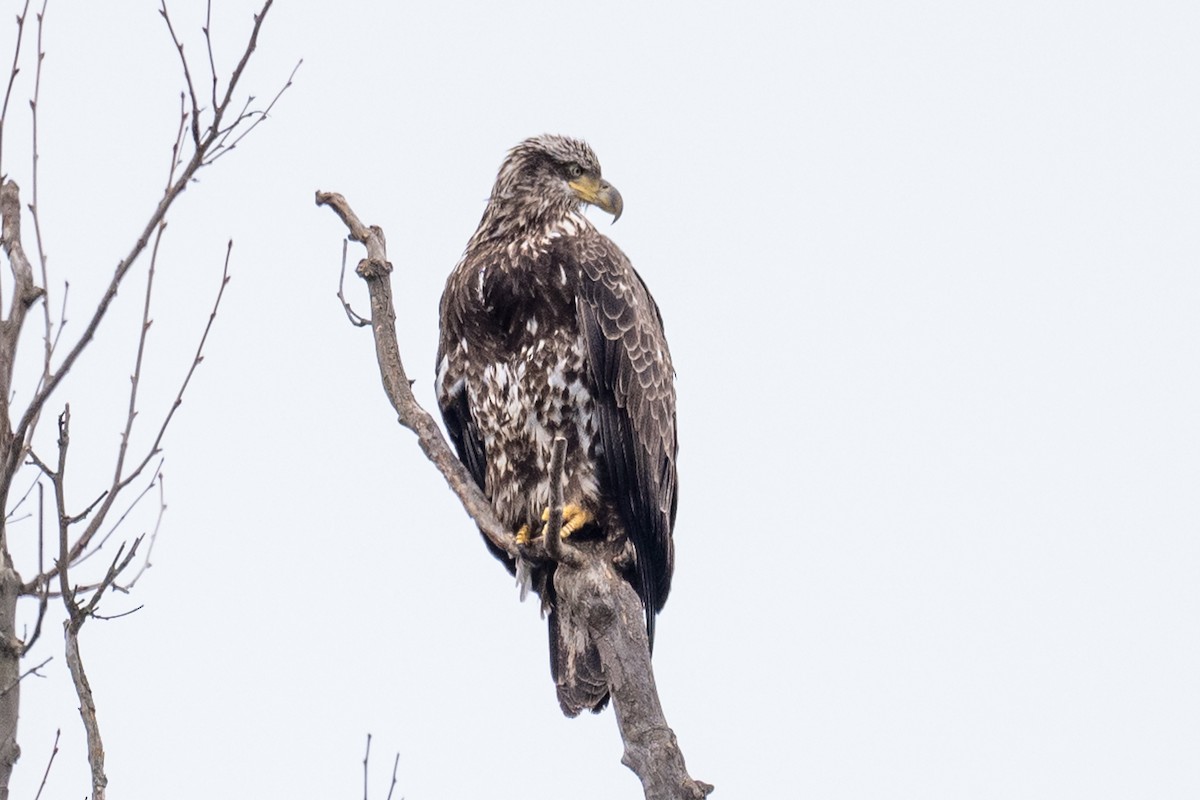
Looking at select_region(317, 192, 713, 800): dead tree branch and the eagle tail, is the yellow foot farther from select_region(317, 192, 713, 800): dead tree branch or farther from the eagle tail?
select_region(317, 192, 713, 800): dead tree branch

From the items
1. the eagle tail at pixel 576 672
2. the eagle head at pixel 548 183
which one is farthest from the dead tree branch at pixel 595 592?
the eagle head at pixel 548 183

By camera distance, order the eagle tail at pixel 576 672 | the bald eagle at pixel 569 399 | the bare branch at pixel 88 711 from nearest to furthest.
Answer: the bare branch at pixel 88 711, the eagle tail at pixel 576 672, the bald eagle at pixel 569 399

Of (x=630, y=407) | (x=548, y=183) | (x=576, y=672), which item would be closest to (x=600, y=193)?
(x=548, y=183)

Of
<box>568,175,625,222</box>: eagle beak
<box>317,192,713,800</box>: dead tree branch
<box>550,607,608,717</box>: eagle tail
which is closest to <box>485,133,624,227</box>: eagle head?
<box>568,175,625,222</box>: eagle beak

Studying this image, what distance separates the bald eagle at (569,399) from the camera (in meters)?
6.24

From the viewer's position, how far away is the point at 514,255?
253 inches

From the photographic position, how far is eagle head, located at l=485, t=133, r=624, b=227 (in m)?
6.76

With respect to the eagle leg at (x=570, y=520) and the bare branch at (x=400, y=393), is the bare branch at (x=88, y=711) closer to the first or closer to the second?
the bare branch at (x=400, y=393)

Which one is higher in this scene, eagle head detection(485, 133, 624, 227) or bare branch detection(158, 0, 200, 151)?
eagle head detection(485, 133, 624, 227)

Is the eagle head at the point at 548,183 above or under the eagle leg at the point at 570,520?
above

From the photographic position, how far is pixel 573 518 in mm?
6281

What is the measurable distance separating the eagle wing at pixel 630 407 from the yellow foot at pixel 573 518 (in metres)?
0.14

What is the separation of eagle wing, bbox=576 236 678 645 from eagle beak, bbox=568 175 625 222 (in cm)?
46

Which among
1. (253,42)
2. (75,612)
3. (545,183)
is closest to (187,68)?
(253,42)
